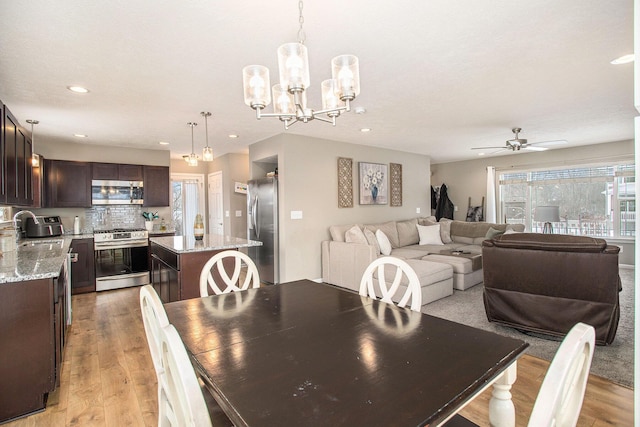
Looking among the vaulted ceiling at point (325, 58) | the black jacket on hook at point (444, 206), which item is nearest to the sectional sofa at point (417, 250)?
the black jacket on hook at point (444, 206)

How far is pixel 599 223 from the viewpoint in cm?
621

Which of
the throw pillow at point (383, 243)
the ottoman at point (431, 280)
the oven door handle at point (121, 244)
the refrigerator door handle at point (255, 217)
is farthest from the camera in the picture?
the refrigerator door handle at point (255, 217)

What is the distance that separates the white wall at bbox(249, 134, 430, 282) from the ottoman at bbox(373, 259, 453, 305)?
133cm

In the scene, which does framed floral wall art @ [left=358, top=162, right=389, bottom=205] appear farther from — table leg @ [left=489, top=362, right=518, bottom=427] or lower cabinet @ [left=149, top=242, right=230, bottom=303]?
table leg @ [left=489, top=362, right=518, bottom=427]

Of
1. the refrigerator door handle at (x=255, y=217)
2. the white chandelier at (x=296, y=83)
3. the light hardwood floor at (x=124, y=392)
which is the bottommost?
the light hardwood floor at (x=124, y=392)

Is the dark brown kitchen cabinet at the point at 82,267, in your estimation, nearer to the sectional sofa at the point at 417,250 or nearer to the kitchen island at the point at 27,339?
the kitchen island at the point at 27,339

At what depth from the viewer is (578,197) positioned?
21.1 feet

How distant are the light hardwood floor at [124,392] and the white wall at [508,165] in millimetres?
5358

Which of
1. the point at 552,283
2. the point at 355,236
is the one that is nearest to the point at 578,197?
the point at 552,283

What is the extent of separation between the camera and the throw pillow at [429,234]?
239 inches

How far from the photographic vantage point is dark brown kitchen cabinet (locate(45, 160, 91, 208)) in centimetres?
488

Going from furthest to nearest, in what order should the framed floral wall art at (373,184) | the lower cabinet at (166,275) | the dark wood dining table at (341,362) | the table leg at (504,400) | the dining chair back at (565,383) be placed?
the framed floral wall art at (373,184) → the lower cabinet at (166,275) → the table leg at (504,400) → the dark wood dining table at (341,362) → the dining chair back at (565,383)

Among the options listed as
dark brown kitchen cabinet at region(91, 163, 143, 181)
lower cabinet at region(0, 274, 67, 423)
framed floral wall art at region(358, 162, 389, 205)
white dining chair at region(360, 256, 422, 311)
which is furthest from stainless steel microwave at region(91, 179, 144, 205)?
white dining chair at region(360, 256, 422, 311)

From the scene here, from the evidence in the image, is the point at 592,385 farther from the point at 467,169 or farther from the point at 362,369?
the point at 467,169
